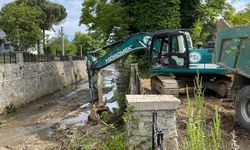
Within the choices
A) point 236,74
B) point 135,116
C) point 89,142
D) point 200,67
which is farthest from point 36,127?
point 135,116

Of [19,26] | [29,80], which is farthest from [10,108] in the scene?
[19,26]

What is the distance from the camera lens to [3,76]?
20.1m

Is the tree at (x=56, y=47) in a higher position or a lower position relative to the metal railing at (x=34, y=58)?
higher

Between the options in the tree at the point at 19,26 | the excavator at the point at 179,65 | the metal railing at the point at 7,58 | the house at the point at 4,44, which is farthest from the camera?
the house at the point at 4,44

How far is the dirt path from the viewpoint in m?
12.5

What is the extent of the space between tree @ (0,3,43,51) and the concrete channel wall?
777 centimetres

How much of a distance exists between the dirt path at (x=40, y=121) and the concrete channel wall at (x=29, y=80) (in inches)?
27.1

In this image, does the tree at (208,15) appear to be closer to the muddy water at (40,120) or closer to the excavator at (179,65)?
the muddy water at (40,120)

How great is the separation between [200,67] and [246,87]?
4.29 meters

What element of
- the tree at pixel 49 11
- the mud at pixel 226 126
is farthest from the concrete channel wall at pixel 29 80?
the tree at pixel 49 11

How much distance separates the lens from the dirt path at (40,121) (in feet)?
41.0

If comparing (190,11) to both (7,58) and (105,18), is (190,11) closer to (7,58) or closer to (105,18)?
(105,18)

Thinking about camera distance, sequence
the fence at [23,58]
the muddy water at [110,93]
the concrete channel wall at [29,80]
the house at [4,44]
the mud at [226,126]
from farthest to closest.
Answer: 1. the house at [4,44]
2. the fence at [23,58]
3. the concrete channel wall at [29,80]
4. the muddy water at [110,93]
5. the mud at [226,126]

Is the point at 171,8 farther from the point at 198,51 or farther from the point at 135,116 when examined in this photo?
the point at 135,116
